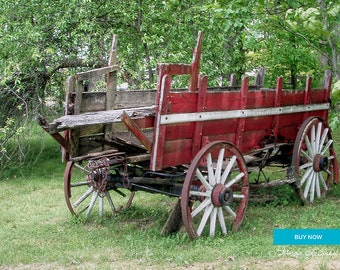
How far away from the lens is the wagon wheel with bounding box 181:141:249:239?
5969 millimetres

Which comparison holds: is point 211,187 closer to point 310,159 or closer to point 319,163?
point 310,159

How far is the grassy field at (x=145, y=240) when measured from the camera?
17.6 ft

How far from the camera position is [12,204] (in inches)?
369

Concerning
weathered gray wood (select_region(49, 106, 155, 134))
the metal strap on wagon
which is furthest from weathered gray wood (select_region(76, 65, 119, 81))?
the metal strap on wagon

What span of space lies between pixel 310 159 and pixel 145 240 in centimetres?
317

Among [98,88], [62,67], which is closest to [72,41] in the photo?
[62,67]

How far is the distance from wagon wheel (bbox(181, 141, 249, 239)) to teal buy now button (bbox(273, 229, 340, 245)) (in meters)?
0.72

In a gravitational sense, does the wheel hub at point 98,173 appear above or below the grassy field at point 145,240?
above

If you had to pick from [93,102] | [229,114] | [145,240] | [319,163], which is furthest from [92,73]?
[319,163]

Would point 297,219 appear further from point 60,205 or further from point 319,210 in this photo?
point 60,205

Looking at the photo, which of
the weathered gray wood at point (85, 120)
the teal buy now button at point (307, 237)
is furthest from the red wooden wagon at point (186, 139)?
the teal buy now button at point (307, 237)

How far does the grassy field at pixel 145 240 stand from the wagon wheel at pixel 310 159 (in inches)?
9.7

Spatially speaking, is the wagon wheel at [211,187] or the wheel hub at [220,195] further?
the wheel hub at [220,195]

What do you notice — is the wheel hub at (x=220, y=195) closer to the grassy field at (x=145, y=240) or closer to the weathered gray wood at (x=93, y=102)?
the grassy field at (x=145, y=240)
